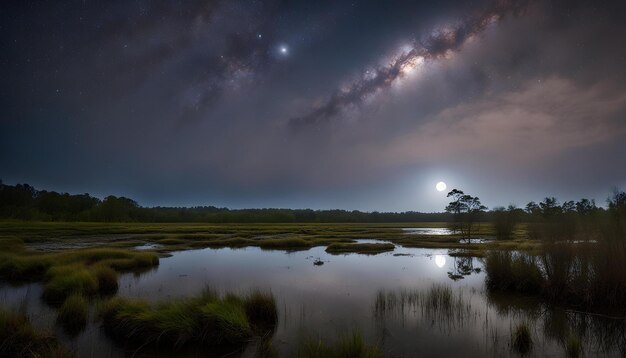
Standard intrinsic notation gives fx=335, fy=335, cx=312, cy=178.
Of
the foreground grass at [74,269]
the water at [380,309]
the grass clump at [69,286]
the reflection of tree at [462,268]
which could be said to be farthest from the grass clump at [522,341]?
the grass clump at [69,286]

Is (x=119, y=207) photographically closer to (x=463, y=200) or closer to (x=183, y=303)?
(x=463, y=200)

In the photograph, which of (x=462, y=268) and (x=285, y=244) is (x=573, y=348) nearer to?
(x=462, y=268)

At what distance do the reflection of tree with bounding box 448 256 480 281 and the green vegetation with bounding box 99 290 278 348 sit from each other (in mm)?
16281

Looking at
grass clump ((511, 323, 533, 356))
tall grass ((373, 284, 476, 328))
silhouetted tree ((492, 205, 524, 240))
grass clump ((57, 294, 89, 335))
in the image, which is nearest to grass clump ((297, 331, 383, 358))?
grass clump ((511, 323, 533, 356))

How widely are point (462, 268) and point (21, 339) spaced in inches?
1095

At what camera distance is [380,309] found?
1477cm

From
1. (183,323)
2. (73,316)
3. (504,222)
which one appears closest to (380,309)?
(183,323)

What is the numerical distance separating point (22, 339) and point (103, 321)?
2937 millimetres

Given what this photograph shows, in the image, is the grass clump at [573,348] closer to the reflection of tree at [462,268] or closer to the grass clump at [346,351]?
the grass clump at [346,351]

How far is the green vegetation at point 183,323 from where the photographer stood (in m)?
11.0

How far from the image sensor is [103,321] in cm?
1284

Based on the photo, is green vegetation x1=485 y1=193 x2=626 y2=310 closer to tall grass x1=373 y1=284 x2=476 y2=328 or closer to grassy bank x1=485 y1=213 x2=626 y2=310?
grassy bank x1=485 y1=213 x2=626 y2=310

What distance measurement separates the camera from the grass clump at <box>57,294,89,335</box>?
40.7 feet

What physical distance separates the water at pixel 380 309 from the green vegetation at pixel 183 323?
25.8 inches
